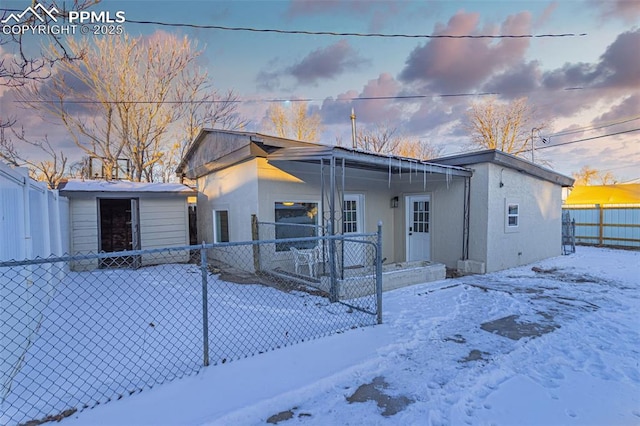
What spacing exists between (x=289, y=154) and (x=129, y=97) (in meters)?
12.8

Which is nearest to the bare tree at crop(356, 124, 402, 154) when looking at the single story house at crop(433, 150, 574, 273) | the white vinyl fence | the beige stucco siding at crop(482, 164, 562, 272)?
the beige stucco siding at crop(482, 164, 562, 272)

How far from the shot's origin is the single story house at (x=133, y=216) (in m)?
8.12

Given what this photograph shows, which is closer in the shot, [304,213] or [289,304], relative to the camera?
[289,304]

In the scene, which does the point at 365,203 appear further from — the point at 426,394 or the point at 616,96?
the point at 616,96

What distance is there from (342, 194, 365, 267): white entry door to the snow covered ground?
3.75m

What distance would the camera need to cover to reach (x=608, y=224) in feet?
41.3

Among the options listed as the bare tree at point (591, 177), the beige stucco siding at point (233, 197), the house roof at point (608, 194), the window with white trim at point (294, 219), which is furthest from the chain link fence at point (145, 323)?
the bare tree at point (591, 177)

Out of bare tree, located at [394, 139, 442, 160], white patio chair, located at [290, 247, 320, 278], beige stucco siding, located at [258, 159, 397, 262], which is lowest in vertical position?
white patio chair, located at [290, 247, 320, 278]

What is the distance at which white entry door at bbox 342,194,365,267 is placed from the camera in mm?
8344

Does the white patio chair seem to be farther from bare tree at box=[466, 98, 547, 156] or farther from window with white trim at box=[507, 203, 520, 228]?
bare tree at box=[466, 98, 547, 156]

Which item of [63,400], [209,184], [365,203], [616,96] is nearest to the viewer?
[63,400]

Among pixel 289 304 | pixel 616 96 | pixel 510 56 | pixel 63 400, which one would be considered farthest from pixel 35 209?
pixel 616 96

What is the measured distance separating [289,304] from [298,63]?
9.97 meters

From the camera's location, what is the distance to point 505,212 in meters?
7.93
